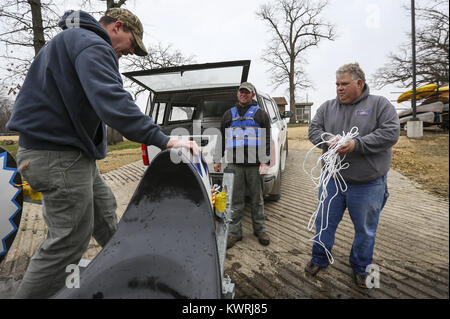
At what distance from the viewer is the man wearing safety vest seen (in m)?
2.80

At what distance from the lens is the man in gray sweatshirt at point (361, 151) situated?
6.04ft

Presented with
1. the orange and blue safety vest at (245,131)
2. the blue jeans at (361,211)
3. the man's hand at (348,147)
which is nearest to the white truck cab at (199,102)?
the orange and blue safety vest at (245,131)

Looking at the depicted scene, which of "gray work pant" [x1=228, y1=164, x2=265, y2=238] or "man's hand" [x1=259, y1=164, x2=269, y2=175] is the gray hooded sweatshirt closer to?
"man's hand" [x1=259, y1=164, x2=269, y2=175]

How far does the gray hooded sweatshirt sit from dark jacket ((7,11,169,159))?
159cm

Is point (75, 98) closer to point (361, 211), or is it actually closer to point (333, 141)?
point (333, 141)

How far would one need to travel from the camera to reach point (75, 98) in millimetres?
1429

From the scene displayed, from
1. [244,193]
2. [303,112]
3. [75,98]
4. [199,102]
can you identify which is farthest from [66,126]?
[303,112]

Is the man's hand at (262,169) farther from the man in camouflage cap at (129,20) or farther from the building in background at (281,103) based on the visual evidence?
the building in background at (281,103)

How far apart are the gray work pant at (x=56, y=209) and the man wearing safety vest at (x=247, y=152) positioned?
5.59 ft
